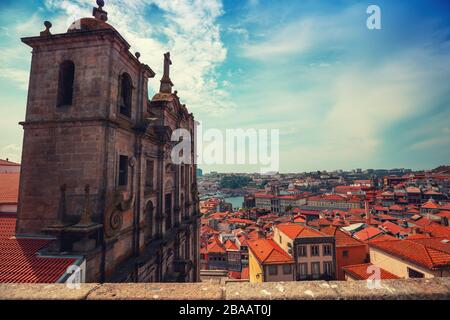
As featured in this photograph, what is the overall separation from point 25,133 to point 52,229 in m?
5.00

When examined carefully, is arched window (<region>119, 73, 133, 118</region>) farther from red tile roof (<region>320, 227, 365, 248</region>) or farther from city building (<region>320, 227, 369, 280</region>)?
red tile roof (<region>320, 227, 365, 248</region>)

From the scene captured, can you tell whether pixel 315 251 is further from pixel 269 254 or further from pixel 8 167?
pixel 8 167

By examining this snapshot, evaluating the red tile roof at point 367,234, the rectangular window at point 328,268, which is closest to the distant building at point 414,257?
the rectangular window at point 328,268

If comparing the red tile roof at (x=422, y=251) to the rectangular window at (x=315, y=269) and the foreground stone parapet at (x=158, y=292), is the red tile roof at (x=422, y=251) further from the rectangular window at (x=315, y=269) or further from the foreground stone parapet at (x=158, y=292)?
the foreground stone parapet at (x=158, y=292)

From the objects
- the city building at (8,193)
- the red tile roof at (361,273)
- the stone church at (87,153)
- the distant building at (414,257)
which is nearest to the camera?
the stone church at (87,153)

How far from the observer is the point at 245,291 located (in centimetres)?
236

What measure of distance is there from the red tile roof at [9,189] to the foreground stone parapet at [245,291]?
1463 centimetres

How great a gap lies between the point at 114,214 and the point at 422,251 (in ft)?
74.3

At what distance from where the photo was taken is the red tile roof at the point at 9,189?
531 inches

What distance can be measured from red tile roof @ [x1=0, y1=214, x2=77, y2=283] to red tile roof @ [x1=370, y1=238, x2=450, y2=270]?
22.5 metres

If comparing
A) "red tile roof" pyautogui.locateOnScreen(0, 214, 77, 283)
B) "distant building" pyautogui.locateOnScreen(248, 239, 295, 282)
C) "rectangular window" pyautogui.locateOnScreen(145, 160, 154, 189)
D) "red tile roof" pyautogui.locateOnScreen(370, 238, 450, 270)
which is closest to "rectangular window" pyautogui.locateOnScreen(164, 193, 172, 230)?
"rectangular window" pyautogui.locateOnScreen(145, 160, 154, 189)

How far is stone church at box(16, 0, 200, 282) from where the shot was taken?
9.48 metres
